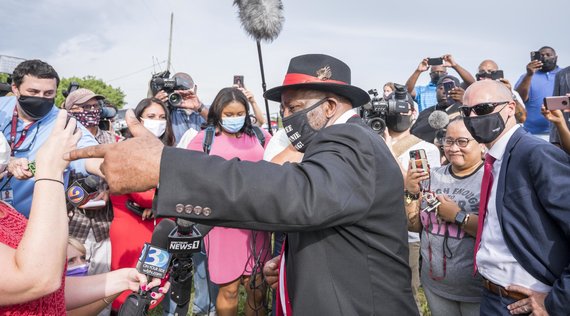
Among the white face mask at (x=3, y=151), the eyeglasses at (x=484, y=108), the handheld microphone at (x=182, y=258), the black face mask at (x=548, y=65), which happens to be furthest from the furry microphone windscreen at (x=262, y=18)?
the handheld microphone at (x=182, y=258)

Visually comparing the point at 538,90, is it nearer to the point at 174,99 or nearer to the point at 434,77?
the point at 434,77

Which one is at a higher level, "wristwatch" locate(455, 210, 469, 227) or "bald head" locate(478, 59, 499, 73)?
"bald head" locate(478, 59, 499, 73)

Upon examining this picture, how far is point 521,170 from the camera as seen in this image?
239 cm

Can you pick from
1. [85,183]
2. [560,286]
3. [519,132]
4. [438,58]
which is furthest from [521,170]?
[438,58]

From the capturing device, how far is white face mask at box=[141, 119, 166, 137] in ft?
14.0

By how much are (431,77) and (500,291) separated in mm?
5387

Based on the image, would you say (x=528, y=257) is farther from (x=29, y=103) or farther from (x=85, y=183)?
(x=29, y=103)

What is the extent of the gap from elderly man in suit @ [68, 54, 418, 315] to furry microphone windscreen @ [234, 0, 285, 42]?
3.72m

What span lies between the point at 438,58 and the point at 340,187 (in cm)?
598

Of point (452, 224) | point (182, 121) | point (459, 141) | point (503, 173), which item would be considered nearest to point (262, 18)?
point (182, 121)

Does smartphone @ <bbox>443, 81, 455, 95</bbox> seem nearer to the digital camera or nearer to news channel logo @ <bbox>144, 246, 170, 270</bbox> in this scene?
the digital camera

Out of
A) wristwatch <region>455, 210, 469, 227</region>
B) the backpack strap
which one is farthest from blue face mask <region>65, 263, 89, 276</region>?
wristwatch <region>455, 210, 469, 227</region>

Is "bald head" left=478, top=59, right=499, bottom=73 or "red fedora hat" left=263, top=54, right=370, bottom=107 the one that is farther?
"bald head" left=478, top=59, right=499, bottom=73

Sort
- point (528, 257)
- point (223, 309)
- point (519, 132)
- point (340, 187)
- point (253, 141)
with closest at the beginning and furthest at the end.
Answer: point (340, 187)
point (528, 257)
point (519, 132)
point (223, 309)
point (253, 141)
